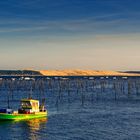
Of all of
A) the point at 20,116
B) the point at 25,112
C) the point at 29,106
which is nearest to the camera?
the point at 20,116

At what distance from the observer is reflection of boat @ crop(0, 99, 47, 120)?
89.0 meters

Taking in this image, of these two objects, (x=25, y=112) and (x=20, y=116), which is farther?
(x=25, y=112)

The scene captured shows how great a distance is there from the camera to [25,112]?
93.6 metres

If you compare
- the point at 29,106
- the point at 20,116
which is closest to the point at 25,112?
the point at 29,106

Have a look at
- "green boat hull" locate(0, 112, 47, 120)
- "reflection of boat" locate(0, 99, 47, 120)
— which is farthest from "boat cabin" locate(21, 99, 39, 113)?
"green boat hull" locate(0, 112, 47, 120)

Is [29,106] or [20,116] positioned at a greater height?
[29,106]

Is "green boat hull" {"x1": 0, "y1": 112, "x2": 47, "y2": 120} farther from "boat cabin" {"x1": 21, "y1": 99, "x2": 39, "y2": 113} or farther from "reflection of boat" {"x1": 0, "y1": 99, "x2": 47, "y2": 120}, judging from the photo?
"boat cabin" {"x1": 21, "y1": 99, "x2": 39, "y2": 113}

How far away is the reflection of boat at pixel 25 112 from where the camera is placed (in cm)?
8900

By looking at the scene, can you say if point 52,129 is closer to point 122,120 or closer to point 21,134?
point 21,134

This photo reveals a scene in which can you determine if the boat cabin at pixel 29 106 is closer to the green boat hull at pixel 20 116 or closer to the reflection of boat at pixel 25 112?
the reflection of boat at pixel 25 112

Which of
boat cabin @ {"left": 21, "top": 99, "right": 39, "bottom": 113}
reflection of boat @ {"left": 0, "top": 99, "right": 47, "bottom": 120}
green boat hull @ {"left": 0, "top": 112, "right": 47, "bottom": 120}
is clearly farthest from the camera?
Result: boat cabin @ {"left": 21, "top": 99, "right": 39, "bottom": 113}

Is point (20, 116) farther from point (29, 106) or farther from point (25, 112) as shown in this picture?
point (29, 106)

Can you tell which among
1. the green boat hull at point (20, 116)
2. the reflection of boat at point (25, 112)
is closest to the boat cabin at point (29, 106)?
the reflection of boat at point (25, 112)

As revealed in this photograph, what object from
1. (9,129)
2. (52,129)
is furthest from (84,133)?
(9,129)
